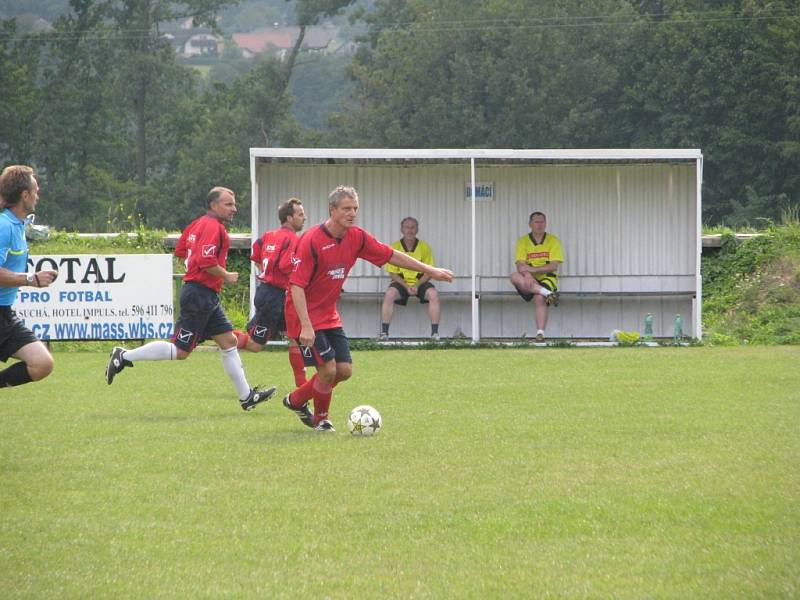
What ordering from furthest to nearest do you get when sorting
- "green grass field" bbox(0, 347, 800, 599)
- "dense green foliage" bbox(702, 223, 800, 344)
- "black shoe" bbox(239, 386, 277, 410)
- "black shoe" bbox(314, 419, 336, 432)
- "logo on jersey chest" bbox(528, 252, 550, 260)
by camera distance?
"logo on jersey chest" bbox(528, 252, 550, 260) → "dense green foliage" bbox(702, 223, 800, 344) → "black shoe" bbox(239, 386, 277, 410) → "black shoe" bbox(314, 419, 336, 432) → "green grass field" bbox(0, 347, 800, 599)

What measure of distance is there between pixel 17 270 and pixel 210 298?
3230mm

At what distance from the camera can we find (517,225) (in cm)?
2173

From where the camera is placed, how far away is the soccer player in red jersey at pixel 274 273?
43.0 feet

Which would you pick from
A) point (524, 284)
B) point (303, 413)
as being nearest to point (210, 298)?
point (303, 413)

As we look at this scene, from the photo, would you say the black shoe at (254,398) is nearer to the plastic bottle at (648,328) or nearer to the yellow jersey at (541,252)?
the yellow jersey at (541,252)

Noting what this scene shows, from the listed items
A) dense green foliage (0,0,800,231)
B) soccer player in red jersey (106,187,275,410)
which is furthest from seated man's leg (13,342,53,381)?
dense green foliage (0,0,800,231)

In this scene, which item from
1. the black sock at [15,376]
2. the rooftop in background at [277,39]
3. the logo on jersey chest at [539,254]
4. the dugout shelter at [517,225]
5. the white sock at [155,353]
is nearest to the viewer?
the black sock at [15,376]

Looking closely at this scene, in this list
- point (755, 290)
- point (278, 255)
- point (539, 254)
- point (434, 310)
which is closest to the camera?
point (278, 255)

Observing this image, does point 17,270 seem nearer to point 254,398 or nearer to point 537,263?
point 254,398

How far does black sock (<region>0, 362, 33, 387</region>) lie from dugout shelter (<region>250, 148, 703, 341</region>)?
12355 mm

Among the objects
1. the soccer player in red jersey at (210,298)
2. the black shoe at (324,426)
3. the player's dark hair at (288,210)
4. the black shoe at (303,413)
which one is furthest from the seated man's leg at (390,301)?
the black shoe at (324,426)

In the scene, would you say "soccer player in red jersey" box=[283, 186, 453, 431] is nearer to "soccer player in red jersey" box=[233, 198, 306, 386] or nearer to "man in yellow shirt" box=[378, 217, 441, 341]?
"soccer player in red jersey" box=[233, 198, 306, 386]

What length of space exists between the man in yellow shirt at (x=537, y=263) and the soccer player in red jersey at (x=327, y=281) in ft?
33.8

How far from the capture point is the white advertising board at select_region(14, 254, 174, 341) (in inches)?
773
